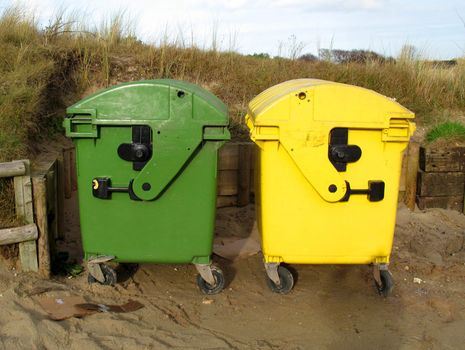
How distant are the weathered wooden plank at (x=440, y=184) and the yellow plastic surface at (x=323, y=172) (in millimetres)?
2387

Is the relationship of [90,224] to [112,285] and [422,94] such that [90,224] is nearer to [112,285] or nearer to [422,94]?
[112,285]

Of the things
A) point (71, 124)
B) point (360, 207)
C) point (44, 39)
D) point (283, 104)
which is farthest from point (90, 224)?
point (44, 39)

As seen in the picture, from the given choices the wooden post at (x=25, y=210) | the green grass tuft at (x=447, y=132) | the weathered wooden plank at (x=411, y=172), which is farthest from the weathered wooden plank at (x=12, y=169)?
the green grass tuft at (x=447, y=132)

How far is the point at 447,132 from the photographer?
281 inches

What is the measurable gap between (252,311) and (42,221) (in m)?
1.81

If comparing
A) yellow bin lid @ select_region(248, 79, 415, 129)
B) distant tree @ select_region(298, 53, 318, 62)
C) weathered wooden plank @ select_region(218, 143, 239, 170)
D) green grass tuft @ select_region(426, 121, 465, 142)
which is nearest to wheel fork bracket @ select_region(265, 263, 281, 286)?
yellow bin lid @ select_region(248, 79, 415, 129)

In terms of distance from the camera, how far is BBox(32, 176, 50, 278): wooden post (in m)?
4.39

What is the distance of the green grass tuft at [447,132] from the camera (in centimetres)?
706

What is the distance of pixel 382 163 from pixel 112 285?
7.67 ft

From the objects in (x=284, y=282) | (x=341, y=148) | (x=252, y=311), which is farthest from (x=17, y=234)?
(x=341, y=148)

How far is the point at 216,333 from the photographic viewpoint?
12.8 ft

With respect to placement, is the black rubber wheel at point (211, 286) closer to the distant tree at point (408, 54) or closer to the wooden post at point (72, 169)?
the wooden post at point (72, 169)

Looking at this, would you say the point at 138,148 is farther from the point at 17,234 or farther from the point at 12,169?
the point at 17,234

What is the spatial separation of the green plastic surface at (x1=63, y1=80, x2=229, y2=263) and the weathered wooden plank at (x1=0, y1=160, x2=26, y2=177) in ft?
1.65
